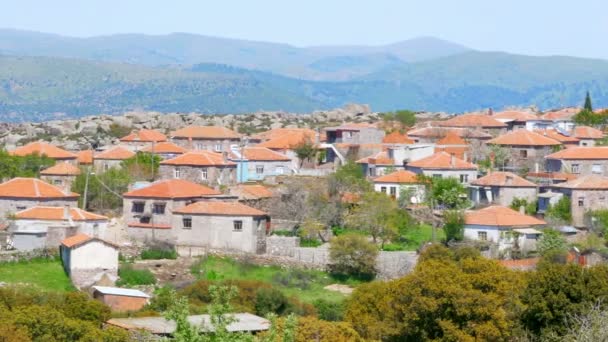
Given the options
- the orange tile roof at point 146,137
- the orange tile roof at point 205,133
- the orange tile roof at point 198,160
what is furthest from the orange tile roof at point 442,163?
the orange tile roof at point 146,137

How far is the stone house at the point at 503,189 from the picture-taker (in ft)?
175

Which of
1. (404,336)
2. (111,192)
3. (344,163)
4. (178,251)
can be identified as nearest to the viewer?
(404,336)

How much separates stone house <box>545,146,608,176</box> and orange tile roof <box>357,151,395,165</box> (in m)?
6.71

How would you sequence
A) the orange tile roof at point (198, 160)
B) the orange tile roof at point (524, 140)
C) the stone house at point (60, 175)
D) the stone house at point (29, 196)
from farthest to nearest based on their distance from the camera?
1. the orange tile roof at point (524, 140)
2. the stone house at point (60, 175)
3. the orange tile roof at point (198, 160)
4. the stone house at point (29, 196)

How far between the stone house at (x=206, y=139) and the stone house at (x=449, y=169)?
516 inches

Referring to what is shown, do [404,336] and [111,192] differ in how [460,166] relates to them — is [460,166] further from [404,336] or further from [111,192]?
[404,336]

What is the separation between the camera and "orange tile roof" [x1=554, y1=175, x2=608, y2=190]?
169ft

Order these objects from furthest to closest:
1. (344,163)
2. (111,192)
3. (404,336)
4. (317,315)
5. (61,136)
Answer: (61,136), (344,163), (111,192), (317,315), (404,336)

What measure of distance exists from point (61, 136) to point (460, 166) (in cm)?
3204

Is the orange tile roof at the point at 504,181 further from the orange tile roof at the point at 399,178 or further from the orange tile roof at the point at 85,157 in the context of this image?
the orange tile roof at the point at 85,157

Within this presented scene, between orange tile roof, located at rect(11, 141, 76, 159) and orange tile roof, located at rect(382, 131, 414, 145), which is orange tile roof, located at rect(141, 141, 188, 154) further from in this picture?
orange tile roof, located at rect(382, 131, 414, 145)

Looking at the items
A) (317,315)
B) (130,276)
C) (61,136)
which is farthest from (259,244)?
(61,136)

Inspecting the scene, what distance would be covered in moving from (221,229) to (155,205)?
332 cm

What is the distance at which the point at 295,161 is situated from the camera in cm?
6425
